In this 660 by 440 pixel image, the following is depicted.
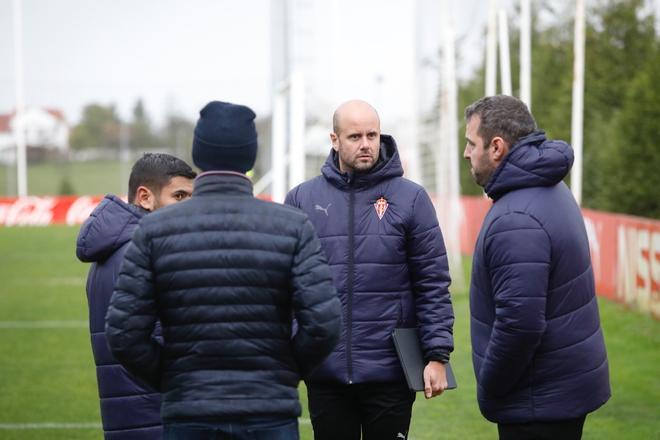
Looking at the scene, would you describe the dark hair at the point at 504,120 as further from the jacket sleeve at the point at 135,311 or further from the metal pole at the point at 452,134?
the metal pole at the point at 452,134

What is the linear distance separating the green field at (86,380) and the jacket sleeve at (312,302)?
16.4 ft

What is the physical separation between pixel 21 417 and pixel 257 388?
617 centimetres

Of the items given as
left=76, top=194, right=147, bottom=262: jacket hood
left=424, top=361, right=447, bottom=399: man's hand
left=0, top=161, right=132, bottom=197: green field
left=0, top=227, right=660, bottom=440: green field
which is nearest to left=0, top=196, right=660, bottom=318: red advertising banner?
left=0, top=227, right=660, bottom=440: green field

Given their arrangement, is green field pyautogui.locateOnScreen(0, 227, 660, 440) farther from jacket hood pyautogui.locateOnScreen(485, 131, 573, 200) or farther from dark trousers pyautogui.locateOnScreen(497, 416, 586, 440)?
jacket hood pyautogui.locateOnScreen(485, 131, 573, 200)

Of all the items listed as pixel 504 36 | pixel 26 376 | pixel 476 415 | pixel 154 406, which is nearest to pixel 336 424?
pixel 154 406

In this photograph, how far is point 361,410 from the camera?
17.4 feet

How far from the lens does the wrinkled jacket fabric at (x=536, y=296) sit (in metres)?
4.44

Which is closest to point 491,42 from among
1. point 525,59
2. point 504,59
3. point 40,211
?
point 504,59

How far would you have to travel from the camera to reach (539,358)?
4.55 meters

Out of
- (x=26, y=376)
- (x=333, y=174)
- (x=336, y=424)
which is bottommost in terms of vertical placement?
(x=26, y=376)

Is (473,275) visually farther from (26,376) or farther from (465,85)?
(465,85)

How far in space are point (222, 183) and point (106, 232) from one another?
1143 millimetres

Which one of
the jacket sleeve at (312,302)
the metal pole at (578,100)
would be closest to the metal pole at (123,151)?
the metal pole at (578,100)

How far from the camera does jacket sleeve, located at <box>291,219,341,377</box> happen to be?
3.75 meters
